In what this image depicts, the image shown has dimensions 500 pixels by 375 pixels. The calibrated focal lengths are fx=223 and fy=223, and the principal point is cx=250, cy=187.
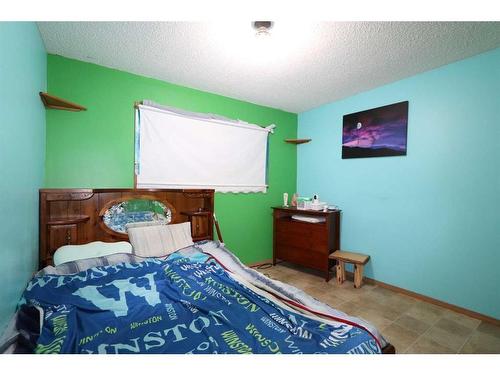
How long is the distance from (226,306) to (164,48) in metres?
2.11

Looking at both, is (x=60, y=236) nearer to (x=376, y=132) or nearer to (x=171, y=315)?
(x=171, y=315)

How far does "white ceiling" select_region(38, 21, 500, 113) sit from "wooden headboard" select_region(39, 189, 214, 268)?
4.15ft

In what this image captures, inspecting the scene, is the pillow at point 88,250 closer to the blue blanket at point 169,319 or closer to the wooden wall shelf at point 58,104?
the blue blanket at point 169,319

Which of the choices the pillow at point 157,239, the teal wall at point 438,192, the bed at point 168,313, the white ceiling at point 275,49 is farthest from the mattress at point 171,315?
the white ceiling at point 275,49

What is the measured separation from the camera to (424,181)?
2375mm

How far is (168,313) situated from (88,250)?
3.75ft

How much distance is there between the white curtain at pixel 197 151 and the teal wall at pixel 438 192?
4.32 ft

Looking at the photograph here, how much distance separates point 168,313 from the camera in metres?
1.25

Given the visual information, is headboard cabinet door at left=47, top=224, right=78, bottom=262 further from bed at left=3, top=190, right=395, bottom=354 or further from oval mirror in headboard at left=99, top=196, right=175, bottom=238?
oval mirror in headboard at left=99, top=196, right=175, bottom=238

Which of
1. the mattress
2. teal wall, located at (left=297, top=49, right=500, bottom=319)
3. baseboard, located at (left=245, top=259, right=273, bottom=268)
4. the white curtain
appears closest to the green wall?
the white curtain

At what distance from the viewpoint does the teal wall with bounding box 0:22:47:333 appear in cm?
110

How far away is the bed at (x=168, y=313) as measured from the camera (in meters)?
0.99

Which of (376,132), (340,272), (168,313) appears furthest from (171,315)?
(376,132)
